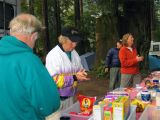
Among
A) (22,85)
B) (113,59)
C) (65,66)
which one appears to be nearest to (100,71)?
(113,59)

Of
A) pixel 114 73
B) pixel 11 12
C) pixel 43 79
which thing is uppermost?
pixel 11 12

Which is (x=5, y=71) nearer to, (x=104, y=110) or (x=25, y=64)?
(x=25, y=64)

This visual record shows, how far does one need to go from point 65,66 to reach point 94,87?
8828 millimetres

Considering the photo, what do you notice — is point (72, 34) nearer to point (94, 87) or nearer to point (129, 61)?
point (129, 61)

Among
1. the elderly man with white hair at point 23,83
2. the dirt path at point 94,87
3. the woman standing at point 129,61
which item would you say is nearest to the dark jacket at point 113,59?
the woman standing at point 129,61

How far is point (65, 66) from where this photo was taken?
443 cm

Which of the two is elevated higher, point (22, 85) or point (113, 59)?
point (22, 85)

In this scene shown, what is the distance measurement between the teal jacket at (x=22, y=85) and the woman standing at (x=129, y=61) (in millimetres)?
4540

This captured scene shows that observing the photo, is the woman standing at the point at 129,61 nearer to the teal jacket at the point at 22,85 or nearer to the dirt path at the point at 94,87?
the dirt path at the point at 94,87

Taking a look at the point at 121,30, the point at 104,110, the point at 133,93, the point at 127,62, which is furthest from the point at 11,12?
the point at 121,30

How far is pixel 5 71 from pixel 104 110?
0.90 m

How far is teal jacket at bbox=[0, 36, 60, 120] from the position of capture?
2.77 meters

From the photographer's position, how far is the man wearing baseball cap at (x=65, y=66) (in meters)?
4.37

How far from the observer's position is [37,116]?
2.94m
